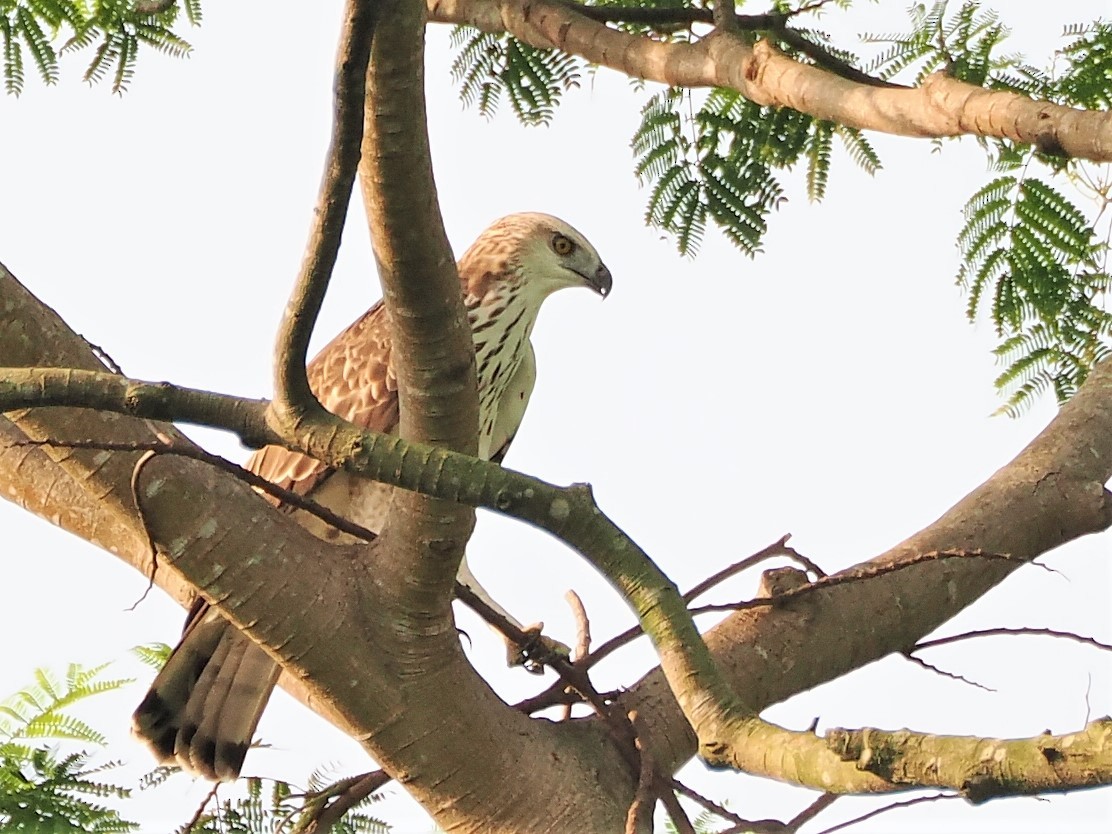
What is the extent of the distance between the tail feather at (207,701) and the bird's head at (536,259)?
1300mm

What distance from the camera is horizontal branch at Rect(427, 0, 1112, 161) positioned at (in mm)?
2459

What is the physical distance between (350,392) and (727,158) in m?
1.25

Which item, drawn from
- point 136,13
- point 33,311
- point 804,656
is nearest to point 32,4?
point 136,13

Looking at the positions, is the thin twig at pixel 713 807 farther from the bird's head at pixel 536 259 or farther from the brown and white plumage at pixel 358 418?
the bird's head at pixel 536 259

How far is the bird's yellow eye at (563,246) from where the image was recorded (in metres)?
4.44

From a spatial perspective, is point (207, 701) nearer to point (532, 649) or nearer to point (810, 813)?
point (532, 649)

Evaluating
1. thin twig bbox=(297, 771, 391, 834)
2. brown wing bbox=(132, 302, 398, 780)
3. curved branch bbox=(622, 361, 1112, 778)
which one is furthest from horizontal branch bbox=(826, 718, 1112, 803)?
brown wing bbox=(132, 302, 398, 780)

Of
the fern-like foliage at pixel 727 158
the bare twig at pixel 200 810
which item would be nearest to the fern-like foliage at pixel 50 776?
the bare twig at pixel 200 810

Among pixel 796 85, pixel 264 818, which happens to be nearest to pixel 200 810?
pixel 264 818

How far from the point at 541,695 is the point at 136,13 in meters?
1.85

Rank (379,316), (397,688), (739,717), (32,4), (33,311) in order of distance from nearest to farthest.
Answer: (739,717)
(33,311)
(397,688)
(32,4)
(379,316)

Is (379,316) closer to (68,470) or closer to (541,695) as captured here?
(541,695)

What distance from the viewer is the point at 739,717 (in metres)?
1.89

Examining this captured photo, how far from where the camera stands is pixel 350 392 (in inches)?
161
